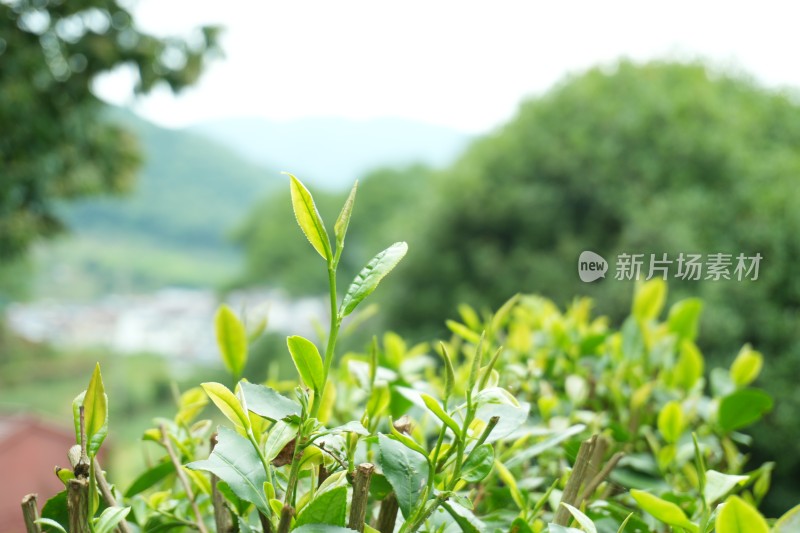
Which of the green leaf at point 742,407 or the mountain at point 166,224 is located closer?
the green leaf at point 742,407

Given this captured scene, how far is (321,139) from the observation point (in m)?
12.3

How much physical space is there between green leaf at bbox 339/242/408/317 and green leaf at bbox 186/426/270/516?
70mm

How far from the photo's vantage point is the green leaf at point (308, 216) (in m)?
0.26

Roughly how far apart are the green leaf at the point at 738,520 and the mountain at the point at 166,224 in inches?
391

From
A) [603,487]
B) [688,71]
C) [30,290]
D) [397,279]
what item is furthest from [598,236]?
[30,290]

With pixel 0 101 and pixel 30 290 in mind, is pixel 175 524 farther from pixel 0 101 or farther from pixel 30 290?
pixel 30 290

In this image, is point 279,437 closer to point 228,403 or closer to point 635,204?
point 228,403

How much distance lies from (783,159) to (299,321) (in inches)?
197

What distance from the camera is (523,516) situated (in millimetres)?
322

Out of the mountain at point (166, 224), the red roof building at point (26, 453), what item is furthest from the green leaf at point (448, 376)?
the mountain at point (166, 224)

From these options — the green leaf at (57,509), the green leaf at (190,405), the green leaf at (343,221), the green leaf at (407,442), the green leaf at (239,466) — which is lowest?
the green leaf at (57,509)

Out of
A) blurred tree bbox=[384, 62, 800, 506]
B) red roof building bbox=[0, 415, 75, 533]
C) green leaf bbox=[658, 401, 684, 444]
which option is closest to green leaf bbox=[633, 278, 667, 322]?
green leaf bbox=[658, 401, 684, 444]

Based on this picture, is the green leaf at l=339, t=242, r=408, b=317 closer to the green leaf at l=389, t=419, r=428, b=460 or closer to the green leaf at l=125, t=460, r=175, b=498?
the green leaf at l=389, t=419, r=428, b=460

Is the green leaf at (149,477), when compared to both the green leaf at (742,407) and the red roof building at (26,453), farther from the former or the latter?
the red roof building at (26,453)
